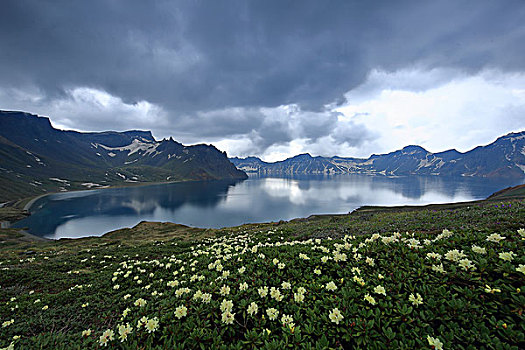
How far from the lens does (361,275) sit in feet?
17.6

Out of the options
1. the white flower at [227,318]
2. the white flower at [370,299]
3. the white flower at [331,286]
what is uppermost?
the white flower at [370,299]

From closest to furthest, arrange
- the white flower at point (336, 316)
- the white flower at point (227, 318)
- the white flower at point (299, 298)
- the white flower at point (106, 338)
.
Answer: the white flower at point (336, 316)
the white flower at point (227, 318)
the white flower at point (106, 338)
the white flower at point (299, 298)

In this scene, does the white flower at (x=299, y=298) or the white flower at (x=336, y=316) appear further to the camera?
the white flower at (x=299, y=298)

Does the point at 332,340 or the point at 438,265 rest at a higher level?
the point at 438,265

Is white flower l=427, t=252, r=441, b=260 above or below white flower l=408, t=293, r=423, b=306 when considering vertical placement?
above

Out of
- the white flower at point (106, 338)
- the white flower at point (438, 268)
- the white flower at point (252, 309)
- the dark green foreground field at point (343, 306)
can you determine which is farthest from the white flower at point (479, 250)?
the white flower at point (106, 338)

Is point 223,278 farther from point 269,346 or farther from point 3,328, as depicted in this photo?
point 3,328

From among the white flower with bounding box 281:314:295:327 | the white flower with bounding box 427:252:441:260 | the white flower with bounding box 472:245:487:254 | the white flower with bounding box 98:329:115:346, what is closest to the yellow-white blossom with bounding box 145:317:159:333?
the white flower with bounding box 98:329:115:346

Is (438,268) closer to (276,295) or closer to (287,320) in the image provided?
(287,320)

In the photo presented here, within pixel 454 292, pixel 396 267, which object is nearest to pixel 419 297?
pixel 454 292

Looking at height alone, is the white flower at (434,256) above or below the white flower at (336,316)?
above

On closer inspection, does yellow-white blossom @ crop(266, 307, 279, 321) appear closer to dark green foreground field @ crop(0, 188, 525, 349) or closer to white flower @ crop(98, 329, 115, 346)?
dark green foreground field @ crop(0, 188, 525, 349)

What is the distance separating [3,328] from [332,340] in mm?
11915

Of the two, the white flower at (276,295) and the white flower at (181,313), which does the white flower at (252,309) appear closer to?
the white flower at (276,295)
